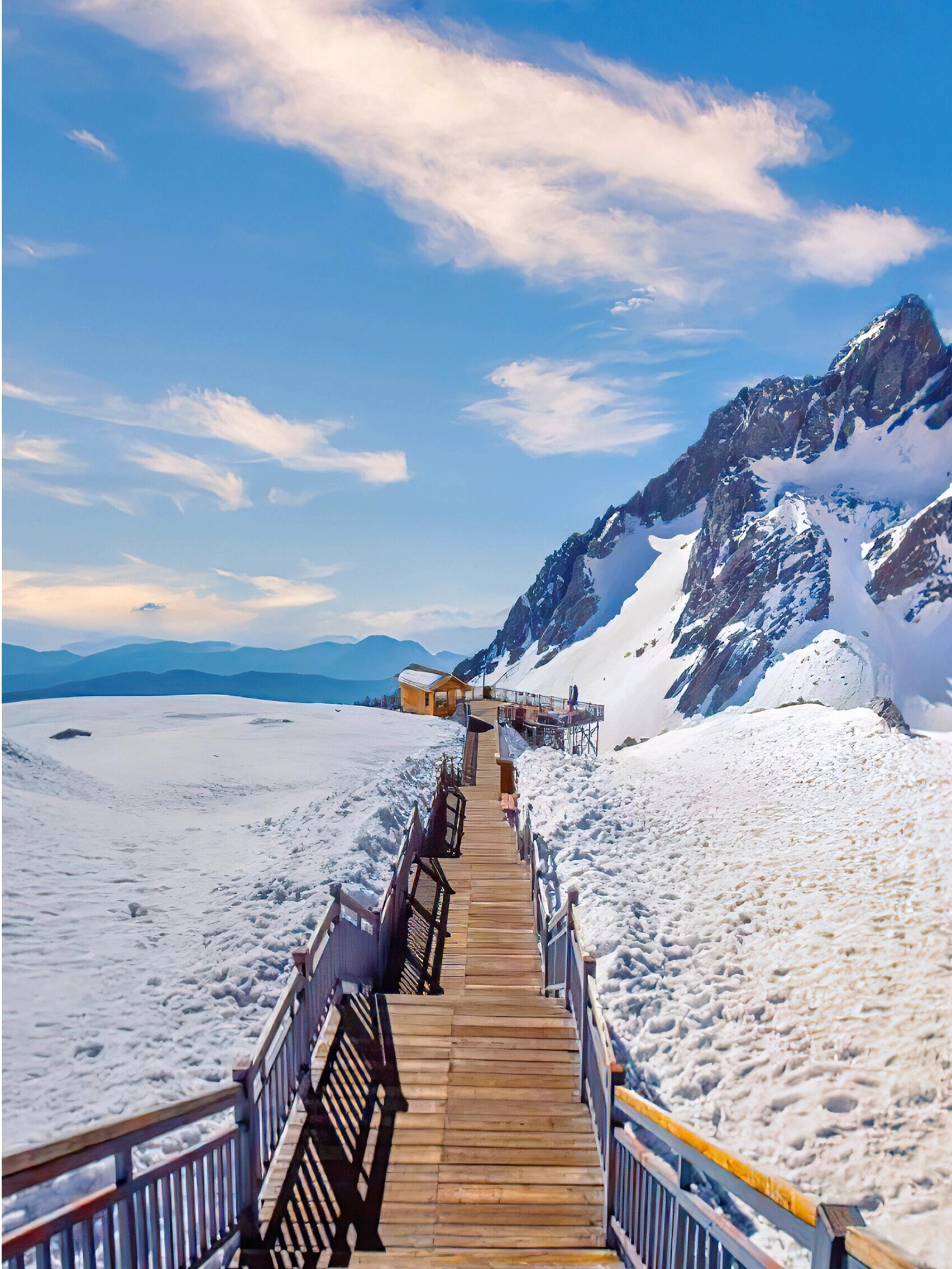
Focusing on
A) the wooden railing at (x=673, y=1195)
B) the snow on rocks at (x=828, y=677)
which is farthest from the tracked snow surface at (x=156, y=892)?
the snow on rocks at (x=828, y=677)

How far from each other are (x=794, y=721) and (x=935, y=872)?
39.1 feet

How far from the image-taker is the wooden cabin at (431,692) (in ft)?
127

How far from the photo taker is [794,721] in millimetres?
23891

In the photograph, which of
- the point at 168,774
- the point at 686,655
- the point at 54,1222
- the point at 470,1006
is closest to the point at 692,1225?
the point at 54,1222

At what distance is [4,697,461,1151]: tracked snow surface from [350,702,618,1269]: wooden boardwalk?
7.19 feet

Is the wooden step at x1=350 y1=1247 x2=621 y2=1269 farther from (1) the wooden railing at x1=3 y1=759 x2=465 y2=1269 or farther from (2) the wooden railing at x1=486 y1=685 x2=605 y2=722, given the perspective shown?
(2) the wooden railing at x1=486 y1=685 x2=605 y2=722

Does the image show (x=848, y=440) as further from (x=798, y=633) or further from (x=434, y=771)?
(x=434, y=771)

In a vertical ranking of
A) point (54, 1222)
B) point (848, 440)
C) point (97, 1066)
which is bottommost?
point (97, 1066)

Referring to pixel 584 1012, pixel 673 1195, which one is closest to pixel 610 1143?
pixel 673 1195

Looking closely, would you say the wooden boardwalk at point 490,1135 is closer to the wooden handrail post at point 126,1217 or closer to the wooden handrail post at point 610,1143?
the wooden handrail post at point 610,1143

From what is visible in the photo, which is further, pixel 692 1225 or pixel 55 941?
pixel 55 941

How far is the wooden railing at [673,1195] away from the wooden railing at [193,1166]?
2.61 metres

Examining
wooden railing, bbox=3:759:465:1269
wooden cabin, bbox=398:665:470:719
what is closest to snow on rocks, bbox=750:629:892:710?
wooden cabin, bbox=398:665:470:719

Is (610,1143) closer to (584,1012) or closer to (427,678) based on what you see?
(584,1012)
